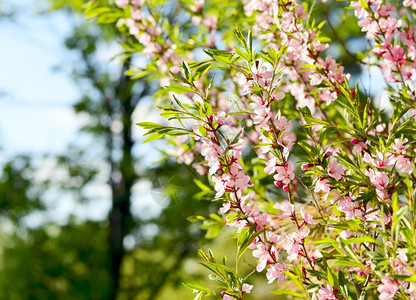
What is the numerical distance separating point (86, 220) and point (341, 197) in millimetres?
6900

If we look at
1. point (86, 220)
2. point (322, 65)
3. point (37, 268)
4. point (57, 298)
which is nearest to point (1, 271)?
point (37, 268)

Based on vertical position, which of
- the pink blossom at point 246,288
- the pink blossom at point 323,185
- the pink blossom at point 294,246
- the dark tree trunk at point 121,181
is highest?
the pink blossom at point 323,185

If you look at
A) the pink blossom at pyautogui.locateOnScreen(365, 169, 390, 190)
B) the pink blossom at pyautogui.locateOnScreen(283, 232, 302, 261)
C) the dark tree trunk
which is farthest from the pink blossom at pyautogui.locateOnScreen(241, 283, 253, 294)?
the dark tree trunk

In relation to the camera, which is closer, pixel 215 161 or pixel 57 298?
pixel 215 161

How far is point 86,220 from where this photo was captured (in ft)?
24.4

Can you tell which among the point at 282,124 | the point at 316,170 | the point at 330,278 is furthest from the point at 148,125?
the point at 330,278

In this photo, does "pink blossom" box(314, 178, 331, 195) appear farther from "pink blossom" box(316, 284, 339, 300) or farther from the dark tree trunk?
the dark tree trunk

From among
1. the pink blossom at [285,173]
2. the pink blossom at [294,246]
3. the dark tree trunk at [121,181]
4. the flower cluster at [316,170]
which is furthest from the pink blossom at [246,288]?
the dark tree trunk at [121,181]

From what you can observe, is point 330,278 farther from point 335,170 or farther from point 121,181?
point 121,181

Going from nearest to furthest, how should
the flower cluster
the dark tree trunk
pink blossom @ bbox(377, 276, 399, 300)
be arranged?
pink blossom @ bbox(377, 276, 399, 300), the flower cluster, the dark tree trunk

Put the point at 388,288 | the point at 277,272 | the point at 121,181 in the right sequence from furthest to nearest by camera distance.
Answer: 1. the point at 121,181
2. the point at 277,272
3. the point at 388,288

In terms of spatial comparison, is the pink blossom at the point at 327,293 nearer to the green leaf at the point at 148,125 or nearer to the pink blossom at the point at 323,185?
the pink blossom at the point at 323,185

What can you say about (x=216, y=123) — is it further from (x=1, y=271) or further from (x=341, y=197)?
(x=1, y=271)

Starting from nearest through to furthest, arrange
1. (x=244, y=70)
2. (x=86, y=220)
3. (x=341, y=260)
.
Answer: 1. (x=341, y=260)
2. (x=244, y=70)
3. (x=86, y=220)
